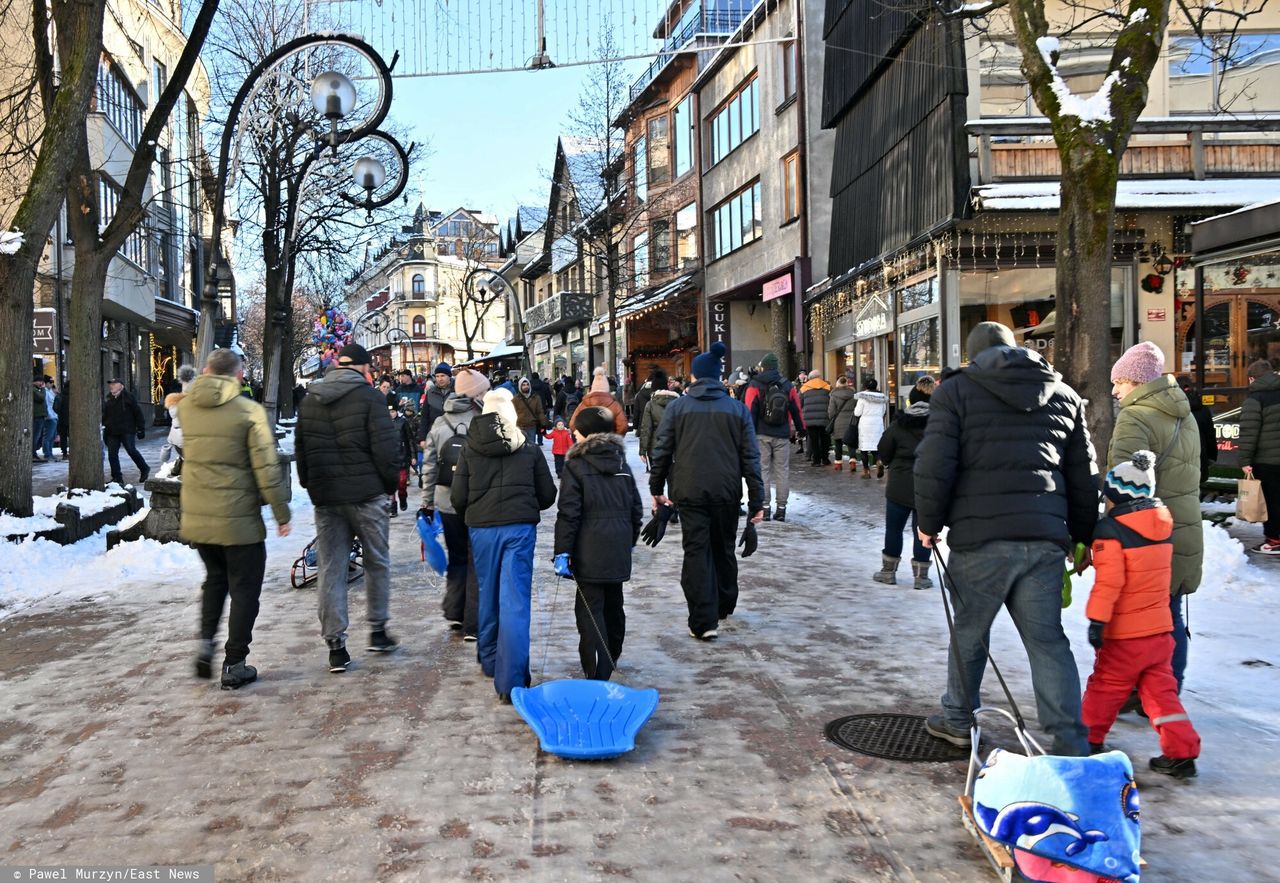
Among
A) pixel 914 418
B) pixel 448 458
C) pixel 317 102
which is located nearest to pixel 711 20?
pixel 317 102

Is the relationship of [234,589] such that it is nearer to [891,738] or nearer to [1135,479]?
[891,738]

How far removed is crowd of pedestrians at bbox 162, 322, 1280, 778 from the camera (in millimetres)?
3992

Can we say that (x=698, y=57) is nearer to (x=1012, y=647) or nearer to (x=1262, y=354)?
(x=1262, y=354)

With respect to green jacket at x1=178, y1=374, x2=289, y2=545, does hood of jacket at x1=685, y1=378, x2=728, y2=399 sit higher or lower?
higher

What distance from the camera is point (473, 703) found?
17.1 feet

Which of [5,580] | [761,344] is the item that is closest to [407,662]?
[5,580]

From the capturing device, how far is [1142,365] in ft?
15.5

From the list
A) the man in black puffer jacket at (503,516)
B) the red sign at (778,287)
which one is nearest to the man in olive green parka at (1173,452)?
the man in black puffer jacket at (503,516)

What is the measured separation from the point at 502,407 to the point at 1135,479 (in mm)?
2982

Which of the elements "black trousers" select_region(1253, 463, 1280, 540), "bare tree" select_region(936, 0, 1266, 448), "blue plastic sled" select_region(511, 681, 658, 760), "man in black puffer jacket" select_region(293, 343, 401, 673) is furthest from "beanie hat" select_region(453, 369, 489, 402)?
"black trousers" select_region(1253, 463, 1280, 540)

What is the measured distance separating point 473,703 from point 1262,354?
11.0 meters

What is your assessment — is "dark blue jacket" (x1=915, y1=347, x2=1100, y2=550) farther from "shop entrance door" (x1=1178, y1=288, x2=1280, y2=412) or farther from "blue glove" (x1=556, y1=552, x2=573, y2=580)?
"shop entrance door" (x1=1178, y1=288, x2=1280, y2=412)

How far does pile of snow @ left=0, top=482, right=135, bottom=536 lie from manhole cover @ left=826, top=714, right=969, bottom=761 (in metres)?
7.82

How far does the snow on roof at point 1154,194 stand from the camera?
14000 mm
